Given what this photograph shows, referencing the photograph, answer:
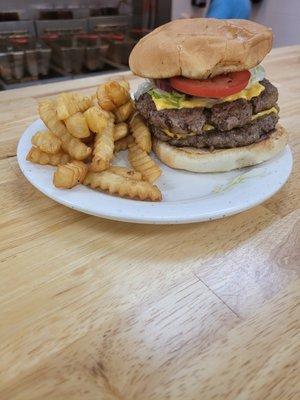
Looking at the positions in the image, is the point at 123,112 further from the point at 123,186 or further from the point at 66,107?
the point at 123,186

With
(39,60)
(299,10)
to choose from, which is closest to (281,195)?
(39,60)

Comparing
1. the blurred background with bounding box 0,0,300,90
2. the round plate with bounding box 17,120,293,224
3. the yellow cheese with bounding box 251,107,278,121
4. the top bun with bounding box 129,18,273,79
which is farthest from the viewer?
the blurred background with bounding box 0,0,300,90

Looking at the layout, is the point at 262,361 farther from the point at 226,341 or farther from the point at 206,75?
the point at 206,75

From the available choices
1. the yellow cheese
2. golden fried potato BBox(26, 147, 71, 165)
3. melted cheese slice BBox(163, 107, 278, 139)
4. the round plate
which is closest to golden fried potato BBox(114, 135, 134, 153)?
the round plate

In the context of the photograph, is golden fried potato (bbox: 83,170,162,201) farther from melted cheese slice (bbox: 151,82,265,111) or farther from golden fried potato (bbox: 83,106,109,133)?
melted cheese slice (bbox: 151,82,265,111)

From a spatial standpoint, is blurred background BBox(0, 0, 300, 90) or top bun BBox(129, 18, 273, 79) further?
blurred background BBox(0, 0, 300, 90)

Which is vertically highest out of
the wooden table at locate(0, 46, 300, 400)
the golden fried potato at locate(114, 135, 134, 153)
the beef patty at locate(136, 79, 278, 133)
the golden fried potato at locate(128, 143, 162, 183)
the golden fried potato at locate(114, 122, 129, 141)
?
the beef patty at locate(136, 79, 278, 133)

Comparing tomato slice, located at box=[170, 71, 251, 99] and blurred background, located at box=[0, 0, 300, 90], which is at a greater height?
tomato slice, located at box=[170, 71, 251, 99]
